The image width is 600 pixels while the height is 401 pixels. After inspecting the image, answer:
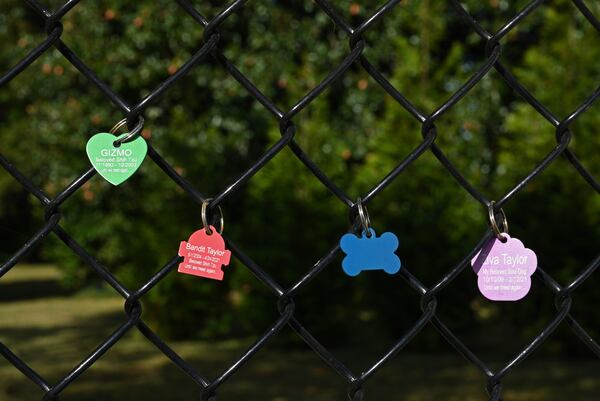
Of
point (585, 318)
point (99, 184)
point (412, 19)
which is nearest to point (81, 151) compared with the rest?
point (99, 184)

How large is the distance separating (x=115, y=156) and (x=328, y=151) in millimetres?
5629

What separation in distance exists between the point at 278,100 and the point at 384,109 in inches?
35.7

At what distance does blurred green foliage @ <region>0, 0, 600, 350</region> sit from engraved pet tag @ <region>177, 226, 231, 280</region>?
16.2ft

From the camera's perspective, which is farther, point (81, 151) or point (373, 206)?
point (81, 151)

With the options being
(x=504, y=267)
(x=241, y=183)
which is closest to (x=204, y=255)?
(x=241, y=183)

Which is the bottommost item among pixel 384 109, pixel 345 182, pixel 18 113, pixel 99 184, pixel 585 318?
pixel 585 318

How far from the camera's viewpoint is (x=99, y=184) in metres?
7.99

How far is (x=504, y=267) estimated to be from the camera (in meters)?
1.36

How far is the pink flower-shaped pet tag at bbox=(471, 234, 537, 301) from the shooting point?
1352 mm

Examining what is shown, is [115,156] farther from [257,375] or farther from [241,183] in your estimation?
[257,375]

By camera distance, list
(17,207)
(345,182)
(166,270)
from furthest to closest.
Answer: (17,207)
(345,182)
(166,270)

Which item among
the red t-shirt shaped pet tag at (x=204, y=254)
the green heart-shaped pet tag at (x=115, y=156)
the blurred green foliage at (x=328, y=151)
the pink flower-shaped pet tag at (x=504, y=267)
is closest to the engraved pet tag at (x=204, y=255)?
the red t-shirt shaped pet tag at (x=204, y=254)

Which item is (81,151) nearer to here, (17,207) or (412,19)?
(412,19)

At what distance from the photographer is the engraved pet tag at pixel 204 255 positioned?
1204 mm
